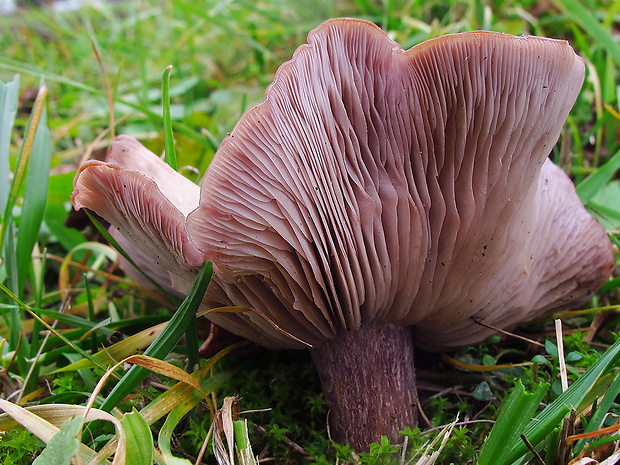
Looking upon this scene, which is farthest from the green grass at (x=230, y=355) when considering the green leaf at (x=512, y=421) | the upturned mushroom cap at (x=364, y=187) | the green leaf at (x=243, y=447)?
the upturned mushroom cap at (x=364, y=187)

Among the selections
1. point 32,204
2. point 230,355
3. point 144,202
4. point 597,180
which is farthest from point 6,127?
point 597,180

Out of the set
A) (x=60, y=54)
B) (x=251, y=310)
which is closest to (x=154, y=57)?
(x=60, y=54)

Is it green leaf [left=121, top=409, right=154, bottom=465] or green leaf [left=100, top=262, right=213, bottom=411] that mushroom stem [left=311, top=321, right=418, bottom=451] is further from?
green leaf [left=121, top=409, right=154, bottom=465]

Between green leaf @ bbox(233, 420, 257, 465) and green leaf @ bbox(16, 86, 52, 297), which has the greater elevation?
green leaf @ bbox(16, 86, 52, 297)

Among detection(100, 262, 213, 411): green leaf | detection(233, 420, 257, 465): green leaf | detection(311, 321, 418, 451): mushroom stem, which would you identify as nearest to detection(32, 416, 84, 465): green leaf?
detection(100, 262, 213, 411): green leaf

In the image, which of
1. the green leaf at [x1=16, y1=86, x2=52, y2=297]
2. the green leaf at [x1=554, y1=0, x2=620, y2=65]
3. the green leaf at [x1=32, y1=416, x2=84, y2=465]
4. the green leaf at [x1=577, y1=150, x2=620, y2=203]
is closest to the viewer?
the green leaf at [x1=32, y1=416, x2=84, y2=465]

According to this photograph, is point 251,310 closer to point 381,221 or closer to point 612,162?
point 381,221
